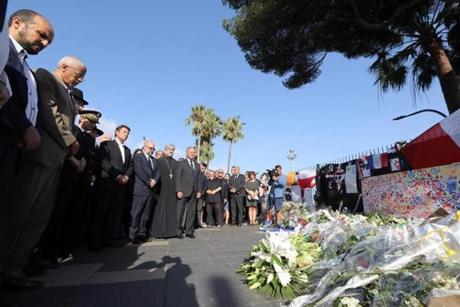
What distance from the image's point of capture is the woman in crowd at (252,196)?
10405 mm

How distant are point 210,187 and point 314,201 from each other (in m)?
2.98

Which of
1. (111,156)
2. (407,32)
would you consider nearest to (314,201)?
(407,32)

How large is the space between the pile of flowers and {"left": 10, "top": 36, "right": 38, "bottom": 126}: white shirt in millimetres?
2053

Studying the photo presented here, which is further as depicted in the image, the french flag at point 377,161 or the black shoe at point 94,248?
Answer: the french flag at point 377,161

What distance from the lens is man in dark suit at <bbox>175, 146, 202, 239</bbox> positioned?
6.44m

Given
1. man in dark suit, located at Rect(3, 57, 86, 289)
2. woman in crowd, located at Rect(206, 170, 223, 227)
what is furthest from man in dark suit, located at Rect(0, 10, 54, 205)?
woman in crowd, located at Rect(206, 170, 223, 227)

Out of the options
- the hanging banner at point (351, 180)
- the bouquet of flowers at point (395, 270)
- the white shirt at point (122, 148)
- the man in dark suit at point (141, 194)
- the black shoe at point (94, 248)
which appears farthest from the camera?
the hanging banner at point (351, 180)

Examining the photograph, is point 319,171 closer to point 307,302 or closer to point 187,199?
point 187,199

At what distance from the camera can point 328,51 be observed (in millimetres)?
10523

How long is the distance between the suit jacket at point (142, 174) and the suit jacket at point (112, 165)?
0.64 feet

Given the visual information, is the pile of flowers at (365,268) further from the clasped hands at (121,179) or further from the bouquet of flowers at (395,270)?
the clasped hands at (121,179)

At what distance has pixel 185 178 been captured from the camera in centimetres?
650

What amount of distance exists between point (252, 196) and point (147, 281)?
7455 mm

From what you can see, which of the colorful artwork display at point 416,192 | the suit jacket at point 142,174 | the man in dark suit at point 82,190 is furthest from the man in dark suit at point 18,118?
the colorful artwork display at point 416,192
